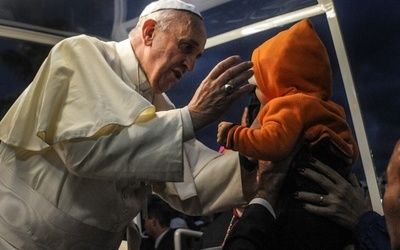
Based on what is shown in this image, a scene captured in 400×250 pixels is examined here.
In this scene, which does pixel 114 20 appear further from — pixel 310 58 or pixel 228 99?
pixel 228 99

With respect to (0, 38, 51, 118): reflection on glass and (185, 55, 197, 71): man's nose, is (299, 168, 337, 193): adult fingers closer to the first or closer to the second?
(185, 55, 197, 71): man's nose

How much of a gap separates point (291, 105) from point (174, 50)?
421 mm

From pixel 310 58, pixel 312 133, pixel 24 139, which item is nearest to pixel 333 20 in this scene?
pixel 310 58

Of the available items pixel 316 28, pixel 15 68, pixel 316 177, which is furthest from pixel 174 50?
pixel 15 68

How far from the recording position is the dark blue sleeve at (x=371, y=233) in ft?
6.69

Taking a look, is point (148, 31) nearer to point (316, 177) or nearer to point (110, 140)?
point (110, 140)

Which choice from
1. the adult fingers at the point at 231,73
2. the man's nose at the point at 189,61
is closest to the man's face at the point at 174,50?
the man's nose at the point at 189,61

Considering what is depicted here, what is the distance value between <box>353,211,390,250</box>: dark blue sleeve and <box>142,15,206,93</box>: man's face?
75cm

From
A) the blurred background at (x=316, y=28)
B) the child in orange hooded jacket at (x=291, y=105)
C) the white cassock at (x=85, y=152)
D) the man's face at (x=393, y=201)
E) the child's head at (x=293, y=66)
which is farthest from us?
the blurred background at (x=316, y=28)

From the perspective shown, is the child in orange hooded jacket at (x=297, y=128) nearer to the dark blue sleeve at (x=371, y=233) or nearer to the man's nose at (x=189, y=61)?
the dark blue sleeve at (x=371, y=233)

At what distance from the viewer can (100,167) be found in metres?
1.81

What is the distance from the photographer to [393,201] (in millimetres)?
1468

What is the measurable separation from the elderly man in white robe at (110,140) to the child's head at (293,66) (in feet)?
0.75

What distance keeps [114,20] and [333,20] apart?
1202 millimetres
